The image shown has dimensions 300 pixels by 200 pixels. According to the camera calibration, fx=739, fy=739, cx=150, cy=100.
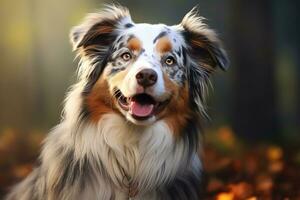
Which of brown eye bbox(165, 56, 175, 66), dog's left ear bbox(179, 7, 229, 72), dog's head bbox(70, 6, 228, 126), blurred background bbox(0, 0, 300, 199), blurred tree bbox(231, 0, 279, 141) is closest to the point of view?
dog's head bbox(70, 6, 228, 126)

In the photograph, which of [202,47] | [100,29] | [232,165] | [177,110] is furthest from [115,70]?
[232,165]

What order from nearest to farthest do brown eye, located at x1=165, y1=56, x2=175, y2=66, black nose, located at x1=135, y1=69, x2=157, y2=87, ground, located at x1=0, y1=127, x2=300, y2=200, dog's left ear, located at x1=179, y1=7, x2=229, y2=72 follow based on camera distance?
black nose, located at x1=135, y1=69, x2=157, y2=87 → brown eye, located at x1=165, y1=56, x2=175, y2=66 → dog's left ear, located at x1=179, y1=7, x2=229, y2=72 → ground, located at x1=0, y1=127, x2=300, y2=200

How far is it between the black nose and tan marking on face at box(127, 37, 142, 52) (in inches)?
10.1

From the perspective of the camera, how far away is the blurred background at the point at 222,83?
6.13 metres

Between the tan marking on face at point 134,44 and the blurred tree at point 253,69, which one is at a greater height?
the tan marking on face at point 134,44

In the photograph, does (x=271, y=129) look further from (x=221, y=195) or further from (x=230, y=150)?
(x=221, y=195)

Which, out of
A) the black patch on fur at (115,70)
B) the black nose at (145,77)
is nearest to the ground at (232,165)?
the black patch on fur at (115,70)

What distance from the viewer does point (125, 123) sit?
4.97 metres

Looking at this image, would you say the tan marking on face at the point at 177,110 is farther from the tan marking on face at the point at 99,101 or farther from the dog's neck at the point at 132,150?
the tan marking on face at the point at 99,101

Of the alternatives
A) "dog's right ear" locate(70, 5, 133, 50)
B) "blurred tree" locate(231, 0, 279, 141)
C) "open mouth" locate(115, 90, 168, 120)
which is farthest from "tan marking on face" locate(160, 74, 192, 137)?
"blurred tree" locate(231, 0, 279, 141)

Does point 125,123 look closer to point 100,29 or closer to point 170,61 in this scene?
point 170,61

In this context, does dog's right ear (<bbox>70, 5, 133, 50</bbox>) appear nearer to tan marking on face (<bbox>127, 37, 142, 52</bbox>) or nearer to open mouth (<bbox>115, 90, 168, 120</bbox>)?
tan marking on face (<bbox>127, 37, 142, 52</bbox>)

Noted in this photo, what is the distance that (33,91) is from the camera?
6.45 m

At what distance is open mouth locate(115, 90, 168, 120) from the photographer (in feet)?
15.8
